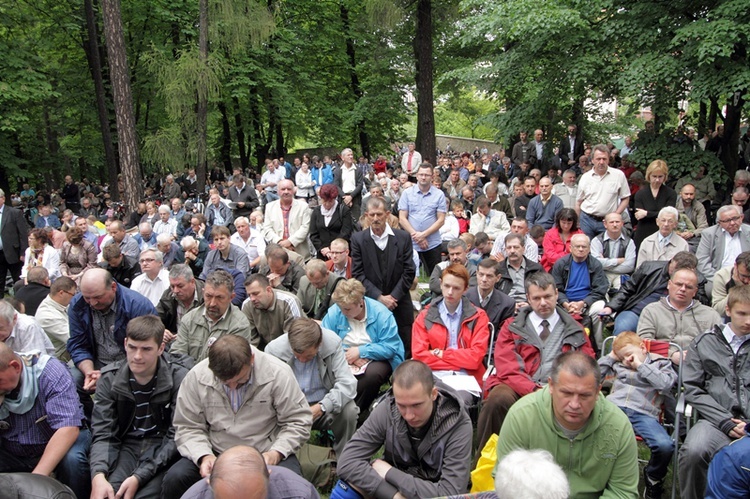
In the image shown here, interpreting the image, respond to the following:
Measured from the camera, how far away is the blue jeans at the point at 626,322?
5141mm

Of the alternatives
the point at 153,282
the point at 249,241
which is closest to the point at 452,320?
the point at 153,282

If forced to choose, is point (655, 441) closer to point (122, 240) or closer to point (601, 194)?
point (601, 194)

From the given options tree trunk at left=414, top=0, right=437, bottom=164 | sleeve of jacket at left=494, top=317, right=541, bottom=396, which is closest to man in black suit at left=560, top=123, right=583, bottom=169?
tree trunk at left=414, top=0, right=437, bottom=164

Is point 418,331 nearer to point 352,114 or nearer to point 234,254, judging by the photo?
point 234,254

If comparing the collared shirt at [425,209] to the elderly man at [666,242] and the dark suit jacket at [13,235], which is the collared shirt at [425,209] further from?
the dark suit jacket at [13,235]

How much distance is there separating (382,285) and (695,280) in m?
2.78

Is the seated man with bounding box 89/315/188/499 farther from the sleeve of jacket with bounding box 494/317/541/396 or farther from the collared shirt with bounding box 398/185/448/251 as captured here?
the collared shirt with bounding box 398/185/448/251

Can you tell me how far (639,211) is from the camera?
7211 millimetres

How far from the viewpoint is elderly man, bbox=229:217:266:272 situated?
7.75m

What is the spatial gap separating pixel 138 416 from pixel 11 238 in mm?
6887

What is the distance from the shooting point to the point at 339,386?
13.8 ft

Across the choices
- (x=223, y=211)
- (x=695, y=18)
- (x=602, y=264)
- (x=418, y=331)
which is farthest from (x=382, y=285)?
(x=695, y=18)

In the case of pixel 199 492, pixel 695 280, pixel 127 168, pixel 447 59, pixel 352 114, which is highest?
pixel 447 59

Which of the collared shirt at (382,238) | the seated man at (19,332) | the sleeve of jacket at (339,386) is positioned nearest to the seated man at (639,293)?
the collared shirt at (382,238)
